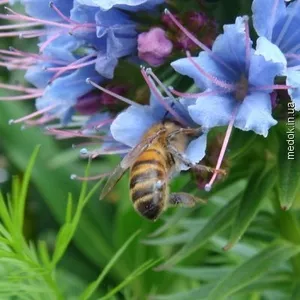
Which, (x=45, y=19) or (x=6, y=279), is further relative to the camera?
(x=45, y=19)

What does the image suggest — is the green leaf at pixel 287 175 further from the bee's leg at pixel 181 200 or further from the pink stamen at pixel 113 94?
the pink stamen at pixel 113 94

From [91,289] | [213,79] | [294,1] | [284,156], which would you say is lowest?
[91,289]

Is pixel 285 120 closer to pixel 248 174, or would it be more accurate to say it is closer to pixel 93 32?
pixel 248 174

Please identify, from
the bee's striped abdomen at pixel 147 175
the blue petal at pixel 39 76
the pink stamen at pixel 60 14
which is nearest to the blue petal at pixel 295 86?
the bee's striped abdomen at pixel 147 175

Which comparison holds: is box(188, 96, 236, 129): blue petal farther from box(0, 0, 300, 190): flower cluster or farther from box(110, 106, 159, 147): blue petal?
box(110, 106, 159, 147): blue petal

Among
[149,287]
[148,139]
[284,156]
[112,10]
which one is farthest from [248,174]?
[149,287]

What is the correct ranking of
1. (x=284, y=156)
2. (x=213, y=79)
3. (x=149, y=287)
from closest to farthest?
(x=213, y=79) → (x=284, y=156) → (x=149, y=287)

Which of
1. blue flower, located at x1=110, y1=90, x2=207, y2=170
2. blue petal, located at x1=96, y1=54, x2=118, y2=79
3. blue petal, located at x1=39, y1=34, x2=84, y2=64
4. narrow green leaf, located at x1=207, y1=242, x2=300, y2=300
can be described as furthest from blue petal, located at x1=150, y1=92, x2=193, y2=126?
narrow green leaf, located at x1=207, y1=242, x2=300, y2=300
